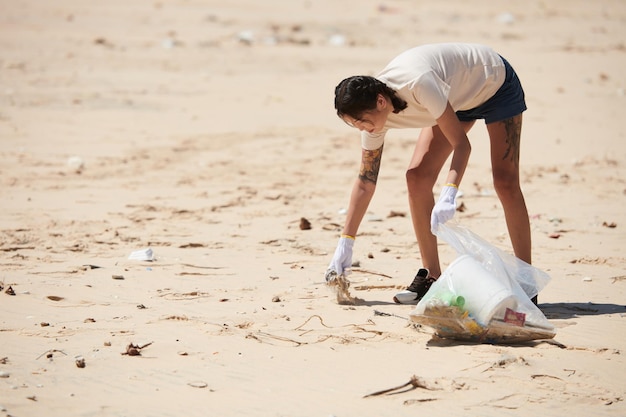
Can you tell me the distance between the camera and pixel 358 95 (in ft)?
13.4

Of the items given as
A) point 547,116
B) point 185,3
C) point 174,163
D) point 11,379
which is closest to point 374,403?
point 11,379

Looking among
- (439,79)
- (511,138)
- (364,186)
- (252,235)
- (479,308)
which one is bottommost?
(252,235)

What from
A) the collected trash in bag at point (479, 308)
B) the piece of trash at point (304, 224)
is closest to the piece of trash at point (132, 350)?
the collected trash in bag at point (479, 308)

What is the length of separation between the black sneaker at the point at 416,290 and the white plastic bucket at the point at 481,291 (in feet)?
2.36

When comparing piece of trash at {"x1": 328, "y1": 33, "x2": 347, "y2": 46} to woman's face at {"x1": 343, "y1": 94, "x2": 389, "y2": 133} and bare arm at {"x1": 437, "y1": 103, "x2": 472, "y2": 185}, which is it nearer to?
woman's face at {"x1": 343, "y1": 94, "x2": 389, "y2": 133}

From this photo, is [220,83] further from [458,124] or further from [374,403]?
[374,403]

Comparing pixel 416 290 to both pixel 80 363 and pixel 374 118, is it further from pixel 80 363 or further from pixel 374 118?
pixel 80 363

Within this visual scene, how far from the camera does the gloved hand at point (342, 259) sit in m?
4.57

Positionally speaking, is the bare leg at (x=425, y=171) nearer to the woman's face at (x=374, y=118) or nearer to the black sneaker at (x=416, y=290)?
the black sneaker at (x=416, y=290)

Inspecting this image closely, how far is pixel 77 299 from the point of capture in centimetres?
468

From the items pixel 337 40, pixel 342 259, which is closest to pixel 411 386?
pixel 342 259

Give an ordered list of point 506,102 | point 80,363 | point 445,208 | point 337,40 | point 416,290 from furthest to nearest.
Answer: point 337,40
point 416,290
point 506,102
point 445,208
point 80,363

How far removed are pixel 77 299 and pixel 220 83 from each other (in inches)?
293

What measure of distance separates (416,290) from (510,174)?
79 cm
